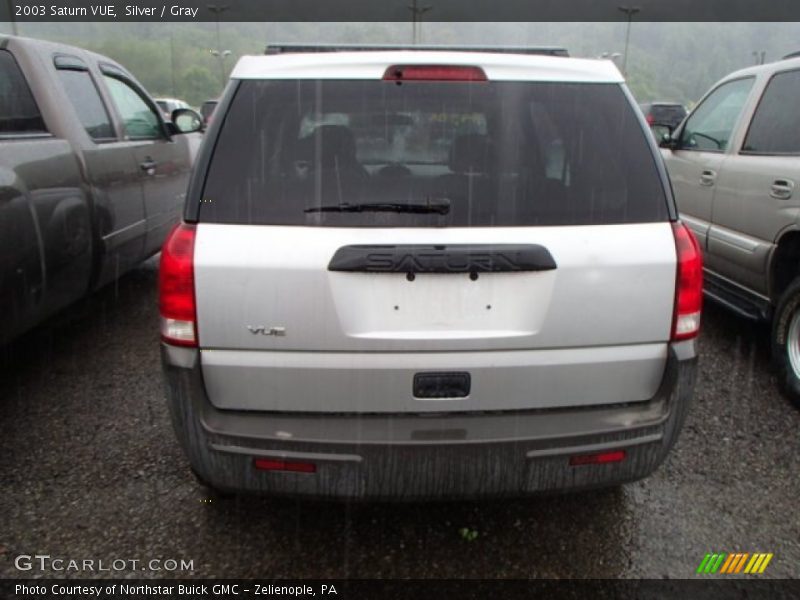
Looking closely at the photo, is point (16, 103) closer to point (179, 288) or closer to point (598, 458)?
point (179, 288)

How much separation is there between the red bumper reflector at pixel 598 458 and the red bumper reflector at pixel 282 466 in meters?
0.85

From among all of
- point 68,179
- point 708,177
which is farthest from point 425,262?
point 708,177

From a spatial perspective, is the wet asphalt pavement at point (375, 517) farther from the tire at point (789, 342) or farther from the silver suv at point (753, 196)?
the silver suv at point (753, 196)

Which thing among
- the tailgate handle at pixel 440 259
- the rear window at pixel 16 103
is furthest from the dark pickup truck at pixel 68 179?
the tailgate handle at pixel 440 259

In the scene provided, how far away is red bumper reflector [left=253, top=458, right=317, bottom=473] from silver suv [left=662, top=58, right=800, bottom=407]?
3.00 meters

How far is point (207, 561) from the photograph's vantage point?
7.73 ft

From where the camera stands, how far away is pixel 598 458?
2.10m

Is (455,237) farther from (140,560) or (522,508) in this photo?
(140,560)

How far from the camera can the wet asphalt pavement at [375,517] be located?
2371mm

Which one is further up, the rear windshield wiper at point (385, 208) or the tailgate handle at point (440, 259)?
the rear windshield wiper at point (385, 208)

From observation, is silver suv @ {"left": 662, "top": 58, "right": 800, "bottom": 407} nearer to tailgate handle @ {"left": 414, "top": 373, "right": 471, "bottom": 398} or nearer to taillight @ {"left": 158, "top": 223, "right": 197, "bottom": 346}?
tailgate handle @ {"left": 414, "top": 373, "right": 471, "bottom": 398}

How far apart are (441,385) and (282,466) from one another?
1.88ft
